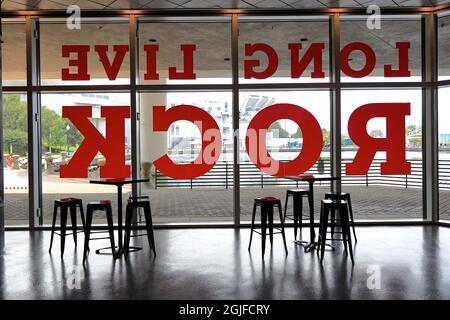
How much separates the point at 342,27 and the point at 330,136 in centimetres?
166

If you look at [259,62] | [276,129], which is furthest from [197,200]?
[259,62]

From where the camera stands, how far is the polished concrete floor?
122 inches

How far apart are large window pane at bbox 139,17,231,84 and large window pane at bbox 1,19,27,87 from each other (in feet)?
5.77

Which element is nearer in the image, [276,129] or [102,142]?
[102,142]

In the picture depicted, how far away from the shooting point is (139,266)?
389cm

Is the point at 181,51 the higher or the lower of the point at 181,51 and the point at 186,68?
the higher

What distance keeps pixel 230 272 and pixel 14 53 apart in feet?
16.1

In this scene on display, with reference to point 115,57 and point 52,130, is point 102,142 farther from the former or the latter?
point 115,57

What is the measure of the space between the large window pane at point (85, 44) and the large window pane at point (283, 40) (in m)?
1.80

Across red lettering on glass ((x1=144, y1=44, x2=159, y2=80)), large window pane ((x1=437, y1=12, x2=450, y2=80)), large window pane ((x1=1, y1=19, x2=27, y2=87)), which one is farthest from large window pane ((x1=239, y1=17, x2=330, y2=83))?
large window pane ((x1=1, y1=19, x2=27, y2=87))

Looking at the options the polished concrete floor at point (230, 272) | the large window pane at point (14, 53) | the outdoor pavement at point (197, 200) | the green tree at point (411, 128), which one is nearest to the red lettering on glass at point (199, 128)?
the outdoor pavement at point (197, 200)

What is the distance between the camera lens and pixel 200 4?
18.0 ft

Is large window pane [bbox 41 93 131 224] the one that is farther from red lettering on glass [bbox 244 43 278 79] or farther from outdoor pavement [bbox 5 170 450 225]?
red lettering on glass [bbox 244 43 278 79]

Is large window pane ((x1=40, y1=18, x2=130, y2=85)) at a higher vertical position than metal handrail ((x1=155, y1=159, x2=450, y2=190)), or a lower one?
higher
